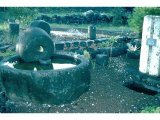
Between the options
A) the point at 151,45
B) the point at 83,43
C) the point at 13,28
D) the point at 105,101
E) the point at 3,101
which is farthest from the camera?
the point at 13,28

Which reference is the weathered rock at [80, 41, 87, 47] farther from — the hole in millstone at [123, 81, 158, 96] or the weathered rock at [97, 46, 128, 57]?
the hole in millstone at [123, 81, 158, 96]

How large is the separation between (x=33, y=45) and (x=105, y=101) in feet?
7.38

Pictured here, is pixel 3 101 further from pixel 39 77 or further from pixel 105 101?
pixel 105 101

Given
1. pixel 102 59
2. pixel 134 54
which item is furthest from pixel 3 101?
pixel 134 54

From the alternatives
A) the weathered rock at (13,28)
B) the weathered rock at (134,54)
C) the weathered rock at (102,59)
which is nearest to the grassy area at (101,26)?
the weathered rock at (13,28)

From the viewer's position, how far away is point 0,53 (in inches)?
407

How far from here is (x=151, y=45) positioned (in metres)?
8.58

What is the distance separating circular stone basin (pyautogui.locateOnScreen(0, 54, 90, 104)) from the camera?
6543mm

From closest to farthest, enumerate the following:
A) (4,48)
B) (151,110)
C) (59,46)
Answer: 1. (151,110)
2. (4,48)
3. (59,46)

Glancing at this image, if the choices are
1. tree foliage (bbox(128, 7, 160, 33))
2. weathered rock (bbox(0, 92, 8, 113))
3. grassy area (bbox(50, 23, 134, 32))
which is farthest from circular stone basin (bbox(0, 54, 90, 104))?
grassy area (bbox(50, 23, 134, 32))

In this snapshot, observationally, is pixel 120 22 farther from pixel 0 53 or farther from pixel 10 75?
pixel 10 75

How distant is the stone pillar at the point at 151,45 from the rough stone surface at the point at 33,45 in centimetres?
285

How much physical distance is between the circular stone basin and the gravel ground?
175 millimetres
